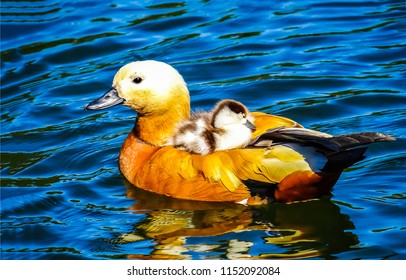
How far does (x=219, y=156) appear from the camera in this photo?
860 cm

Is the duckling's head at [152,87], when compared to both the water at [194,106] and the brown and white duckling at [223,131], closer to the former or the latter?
the brown and white duckling at [223,131]

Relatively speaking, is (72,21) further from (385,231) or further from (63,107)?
(385,231)

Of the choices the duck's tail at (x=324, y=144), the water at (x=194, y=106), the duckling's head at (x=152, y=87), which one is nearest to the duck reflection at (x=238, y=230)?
the water at (x=194, y=106)

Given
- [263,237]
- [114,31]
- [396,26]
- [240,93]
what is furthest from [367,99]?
[114,31]

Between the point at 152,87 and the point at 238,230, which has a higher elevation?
the point at 152,87

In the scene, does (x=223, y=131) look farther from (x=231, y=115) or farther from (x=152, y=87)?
(x=152, y=87)

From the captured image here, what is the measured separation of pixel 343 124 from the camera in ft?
33.9

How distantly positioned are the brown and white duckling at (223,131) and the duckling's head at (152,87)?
0.50 meters

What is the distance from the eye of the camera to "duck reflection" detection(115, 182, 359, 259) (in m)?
7.98

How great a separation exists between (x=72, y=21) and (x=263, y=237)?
6645 millimetres

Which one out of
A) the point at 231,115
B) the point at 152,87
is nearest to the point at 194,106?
the point at 152,87

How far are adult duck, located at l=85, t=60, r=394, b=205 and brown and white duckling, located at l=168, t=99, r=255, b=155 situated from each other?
0.21 feet

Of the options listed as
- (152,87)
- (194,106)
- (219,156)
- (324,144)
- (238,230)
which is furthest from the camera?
(194,106)

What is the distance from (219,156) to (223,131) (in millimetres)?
223
